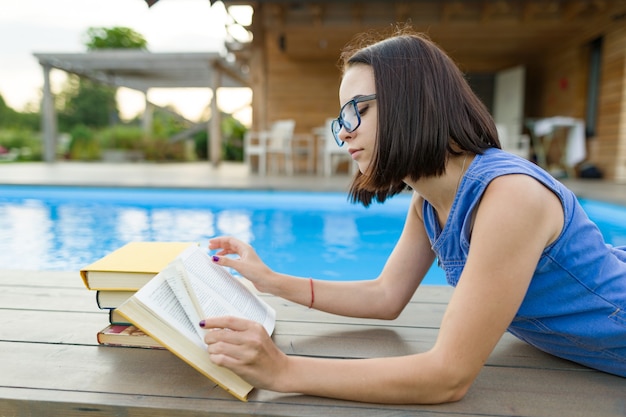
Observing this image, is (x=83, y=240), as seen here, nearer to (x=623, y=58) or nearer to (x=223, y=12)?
(x=223, y=12)

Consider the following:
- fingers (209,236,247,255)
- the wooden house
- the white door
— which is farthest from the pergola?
fingers (209,236,247,255)

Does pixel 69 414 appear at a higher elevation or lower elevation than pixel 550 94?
lower

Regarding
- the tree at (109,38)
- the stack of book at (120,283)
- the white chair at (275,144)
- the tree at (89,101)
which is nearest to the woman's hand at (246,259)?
the stack of book at (120,283)

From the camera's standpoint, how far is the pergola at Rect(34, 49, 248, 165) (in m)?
9.21

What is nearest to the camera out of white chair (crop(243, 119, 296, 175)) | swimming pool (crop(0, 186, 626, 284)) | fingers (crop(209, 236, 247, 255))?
fingers (crop(209, 236, 247, 255))

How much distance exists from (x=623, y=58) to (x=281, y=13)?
4.75 m

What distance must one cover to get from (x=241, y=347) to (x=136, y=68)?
37.8 feet

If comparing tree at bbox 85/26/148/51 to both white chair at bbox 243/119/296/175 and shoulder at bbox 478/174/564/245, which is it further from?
shoulder at bbox 478/174/564/245

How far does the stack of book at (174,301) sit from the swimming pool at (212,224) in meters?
1.85

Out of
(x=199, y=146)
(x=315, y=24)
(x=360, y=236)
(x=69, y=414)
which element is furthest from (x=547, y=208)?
(x=199, y=146)

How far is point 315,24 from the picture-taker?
689cm

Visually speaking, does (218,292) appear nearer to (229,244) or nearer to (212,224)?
(229,244)

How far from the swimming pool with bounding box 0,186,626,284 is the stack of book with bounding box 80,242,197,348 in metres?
1.86

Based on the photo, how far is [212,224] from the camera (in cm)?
417
